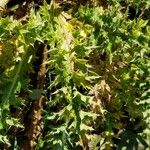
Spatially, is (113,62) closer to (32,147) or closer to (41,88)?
(41,88)

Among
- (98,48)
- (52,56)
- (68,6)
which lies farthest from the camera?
(68,6)

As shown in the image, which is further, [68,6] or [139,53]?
[68,6]

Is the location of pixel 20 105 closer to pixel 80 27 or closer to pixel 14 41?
pixel 14 41

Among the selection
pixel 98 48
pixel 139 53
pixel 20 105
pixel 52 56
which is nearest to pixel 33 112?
pixel 20 105

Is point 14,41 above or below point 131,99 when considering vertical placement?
above

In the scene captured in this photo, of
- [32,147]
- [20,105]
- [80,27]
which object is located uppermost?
[80,27]

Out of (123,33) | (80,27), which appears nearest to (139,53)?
(123,33)

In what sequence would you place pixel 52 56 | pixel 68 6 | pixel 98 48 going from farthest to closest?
pixel 68 6 → pixel 98 48 → pixel 52 56
